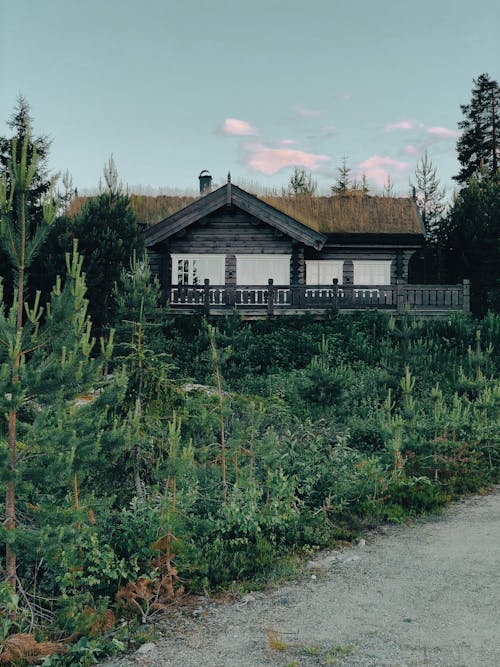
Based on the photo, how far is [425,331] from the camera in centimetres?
2164

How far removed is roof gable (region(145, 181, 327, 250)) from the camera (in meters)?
24.0

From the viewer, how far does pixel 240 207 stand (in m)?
24.4

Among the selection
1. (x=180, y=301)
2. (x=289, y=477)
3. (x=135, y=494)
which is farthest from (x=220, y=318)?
(x=135, y=494)

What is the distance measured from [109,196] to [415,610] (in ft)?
56.5

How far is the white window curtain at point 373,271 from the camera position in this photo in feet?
87.7

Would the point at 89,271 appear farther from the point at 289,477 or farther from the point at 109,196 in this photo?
the point at 289,477

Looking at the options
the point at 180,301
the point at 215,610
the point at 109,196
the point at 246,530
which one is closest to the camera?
the point at 215,610

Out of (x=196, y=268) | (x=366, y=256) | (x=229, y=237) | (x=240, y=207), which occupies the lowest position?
(x=196, y=268)

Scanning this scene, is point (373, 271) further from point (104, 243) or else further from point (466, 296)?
point (104, 243)

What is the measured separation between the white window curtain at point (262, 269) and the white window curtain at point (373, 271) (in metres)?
3.14

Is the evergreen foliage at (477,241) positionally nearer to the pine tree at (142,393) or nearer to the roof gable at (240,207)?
the roof gable at (240,207)

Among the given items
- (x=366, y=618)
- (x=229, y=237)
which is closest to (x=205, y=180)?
(x=229, y=237)

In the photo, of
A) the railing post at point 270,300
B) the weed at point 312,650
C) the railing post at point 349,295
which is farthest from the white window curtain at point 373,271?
the weed at point 312,650

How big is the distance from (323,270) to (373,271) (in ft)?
6.63
